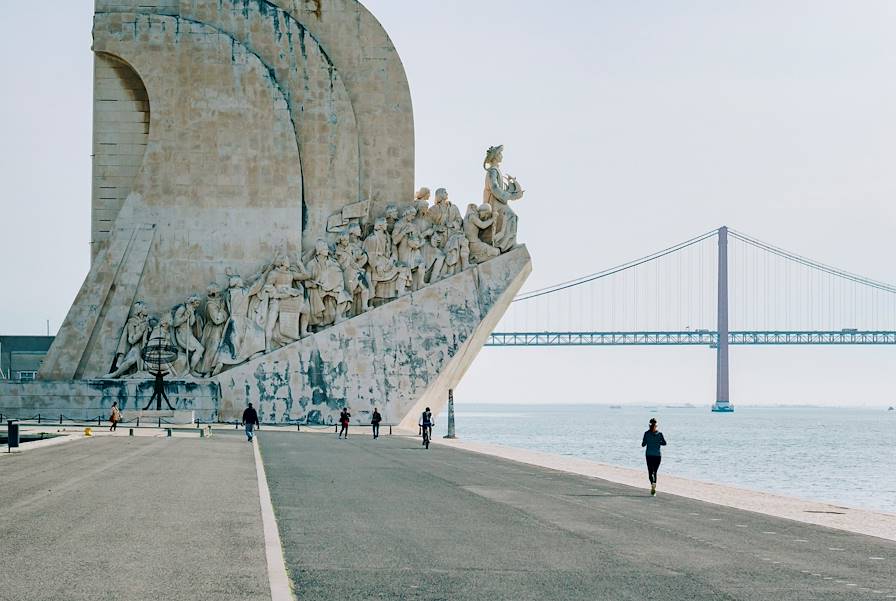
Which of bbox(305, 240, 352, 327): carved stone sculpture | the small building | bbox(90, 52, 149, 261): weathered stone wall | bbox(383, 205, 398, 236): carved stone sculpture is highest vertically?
bbox(90, 52, 149, 261): weathered stone wall

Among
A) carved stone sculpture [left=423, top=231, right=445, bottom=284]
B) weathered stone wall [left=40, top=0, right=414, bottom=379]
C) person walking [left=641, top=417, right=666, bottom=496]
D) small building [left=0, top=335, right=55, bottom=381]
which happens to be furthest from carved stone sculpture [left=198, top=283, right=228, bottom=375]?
small building [left=0, top=335, right=55, bottom=381]

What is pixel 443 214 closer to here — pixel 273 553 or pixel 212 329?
pixel 212 329

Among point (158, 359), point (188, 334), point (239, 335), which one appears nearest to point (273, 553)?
point (158, 359)

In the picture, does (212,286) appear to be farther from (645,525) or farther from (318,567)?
(318,567)

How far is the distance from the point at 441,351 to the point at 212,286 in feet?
14.8

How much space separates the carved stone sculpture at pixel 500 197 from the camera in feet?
91.9

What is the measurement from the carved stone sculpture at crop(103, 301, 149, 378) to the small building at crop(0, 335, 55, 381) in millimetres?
23069

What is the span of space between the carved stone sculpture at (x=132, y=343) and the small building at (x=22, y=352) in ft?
75.7

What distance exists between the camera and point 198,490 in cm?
1087

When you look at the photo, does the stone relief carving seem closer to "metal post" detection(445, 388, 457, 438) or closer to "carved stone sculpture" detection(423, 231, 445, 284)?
"carved stone sculpture" detection(423, 231, 445, 284)

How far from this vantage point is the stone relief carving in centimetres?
2677

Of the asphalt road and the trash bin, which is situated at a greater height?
the trash bin

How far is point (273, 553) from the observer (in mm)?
7285

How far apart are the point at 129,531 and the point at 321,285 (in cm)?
1917
